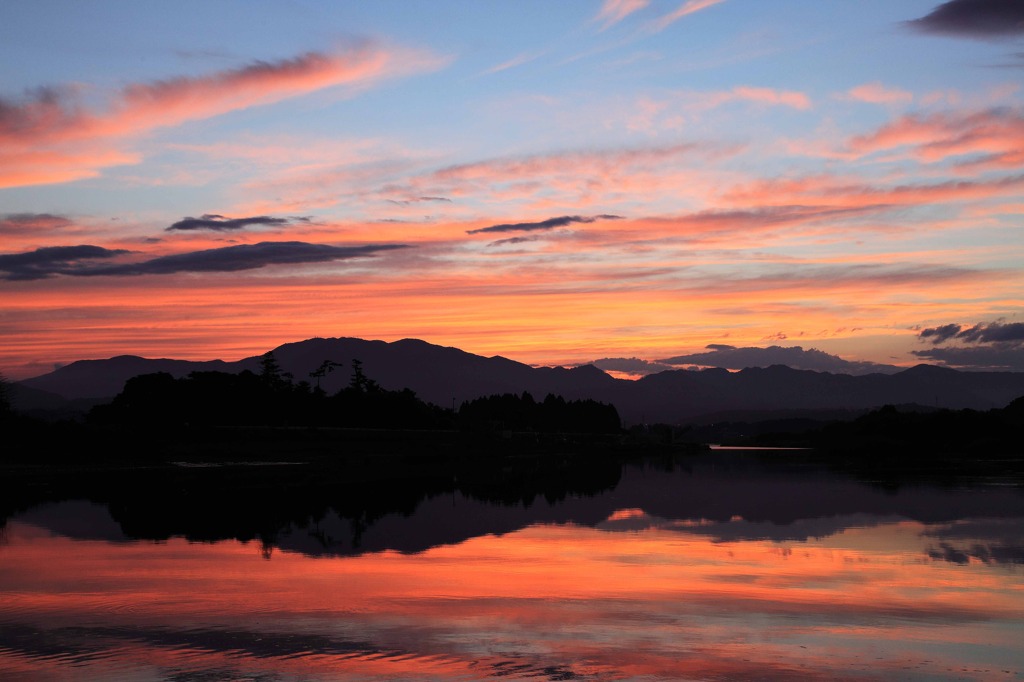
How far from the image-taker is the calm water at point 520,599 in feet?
59.6

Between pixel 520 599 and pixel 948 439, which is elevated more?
pixel 520 599

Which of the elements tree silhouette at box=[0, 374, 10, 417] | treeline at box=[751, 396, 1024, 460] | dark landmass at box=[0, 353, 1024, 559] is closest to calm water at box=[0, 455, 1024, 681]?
dark landmass at box=[0, 353, 1024, 559]

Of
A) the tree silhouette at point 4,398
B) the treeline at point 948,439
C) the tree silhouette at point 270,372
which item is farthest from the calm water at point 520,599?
the treeline at point 948,439

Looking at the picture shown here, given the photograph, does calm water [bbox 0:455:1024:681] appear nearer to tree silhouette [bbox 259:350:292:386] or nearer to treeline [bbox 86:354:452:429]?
treeline [bbox 86:354:452:429]

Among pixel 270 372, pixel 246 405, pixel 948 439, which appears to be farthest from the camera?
pixel 948 439

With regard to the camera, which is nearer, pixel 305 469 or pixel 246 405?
pixel 305 469

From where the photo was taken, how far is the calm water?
18172mm

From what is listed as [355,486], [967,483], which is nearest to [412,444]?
[355,486]

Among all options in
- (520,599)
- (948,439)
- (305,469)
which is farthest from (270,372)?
(520,599)

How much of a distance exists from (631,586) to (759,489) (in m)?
44.2

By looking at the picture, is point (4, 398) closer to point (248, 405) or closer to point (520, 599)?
point (248, 405)

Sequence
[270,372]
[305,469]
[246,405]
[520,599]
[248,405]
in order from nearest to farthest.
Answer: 1. [520,599]
2. [305,469]
3. [246,405]
4. [248,405]
5. [270,372]

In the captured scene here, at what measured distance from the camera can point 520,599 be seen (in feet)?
81.8

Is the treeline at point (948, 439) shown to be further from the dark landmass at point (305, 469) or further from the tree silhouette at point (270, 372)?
the tree silhouette at point (270, 372)
